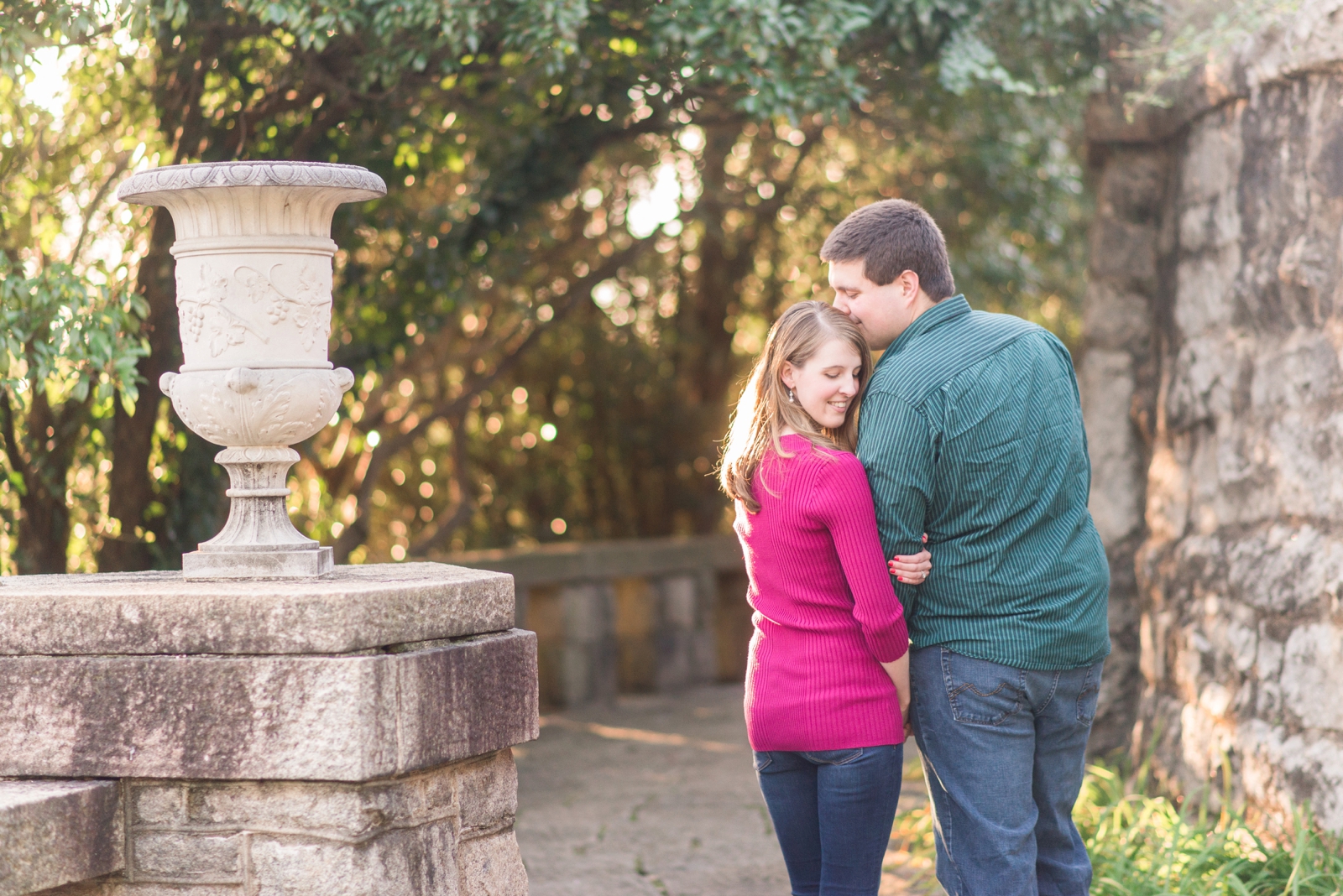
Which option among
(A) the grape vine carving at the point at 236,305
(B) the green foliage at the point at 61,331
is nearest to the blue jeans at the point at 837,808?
(A) the grape vine carving at the point at 236,305

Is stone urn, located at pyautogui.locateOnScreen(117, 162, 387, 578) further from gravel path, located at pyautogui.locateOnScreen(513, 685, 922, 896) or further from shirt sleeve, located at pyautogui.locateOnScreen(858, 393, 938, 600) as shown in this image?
gravel path, located at pyautogui.locateOnScreen(513, 685, 922, 896)

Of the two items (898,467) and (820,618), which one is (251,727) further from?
(898,467)

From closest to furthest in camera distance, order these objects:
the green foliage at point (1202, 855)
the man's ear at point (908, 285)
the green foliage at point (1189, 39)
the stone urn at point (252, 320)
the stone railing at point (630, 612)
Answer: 1. the man's ear at point (908, 285)
2. the stone urn at point (252, 320)
3. the green foliage at point (1202, 855)
4. the green foliage at point (1189, 39)
5. the stone railing at point (630, 612)

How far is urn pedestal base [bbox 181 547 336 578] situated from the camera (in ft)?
8.64

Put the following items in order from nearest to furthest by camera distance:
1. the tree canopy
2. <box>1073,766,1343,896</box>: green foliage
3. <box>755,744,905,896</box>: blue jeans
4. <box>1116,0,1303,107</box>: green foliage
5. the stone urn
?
<box>755,744,905,896</box>: blue jeans
the stone urn
<box>1073,766,1343,896</box>: green foliage
<box>1116,0,1303,107</box>: green foliage
the tree canopy

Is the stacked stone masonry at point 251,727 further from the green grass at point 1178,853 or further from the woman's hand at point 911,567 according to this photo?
the green grass at point 1178,853

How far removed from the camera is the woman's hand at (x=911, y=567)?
7.72 feet

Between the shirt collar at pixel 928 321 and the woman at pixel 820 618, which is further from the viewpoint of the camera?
the shirt collar at pixel 928 321

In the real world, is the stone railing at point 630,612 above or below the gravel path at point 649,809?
above

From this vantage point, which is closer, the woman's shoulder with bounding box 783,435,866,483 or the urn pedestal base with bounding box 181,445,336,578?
the woman's shoulder with bounding box 783,435,866,483

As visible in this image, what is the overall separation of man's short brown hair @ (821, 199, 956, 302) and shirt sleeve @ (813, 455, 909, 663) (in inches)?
16.4

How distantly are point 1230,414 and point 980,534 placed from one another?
1927 millimetres

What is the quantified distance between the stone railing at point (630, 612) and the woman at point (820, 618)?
413 centimetres

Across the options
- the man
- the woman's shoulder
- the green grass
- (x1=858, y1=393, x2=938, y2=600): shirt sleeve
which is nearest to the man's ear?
the man
